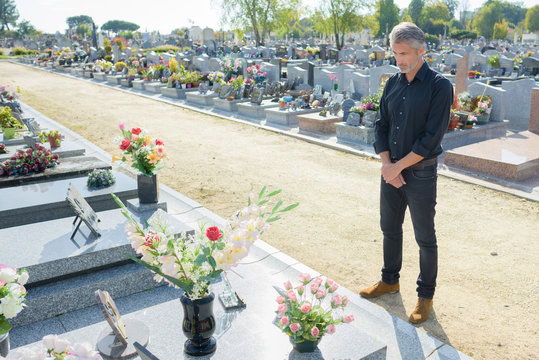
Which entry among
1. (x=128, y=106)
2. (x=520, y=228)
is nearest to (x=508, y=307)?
(x=520, y=228)

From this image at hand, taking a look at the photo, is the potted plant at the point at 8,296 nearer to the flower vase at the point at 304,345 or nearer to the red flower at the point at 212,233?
the red flower at the point at 212,233

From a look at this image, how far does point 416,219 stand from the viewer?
364cm

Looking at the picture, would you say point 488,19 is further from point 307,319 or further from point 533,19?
point 307,319

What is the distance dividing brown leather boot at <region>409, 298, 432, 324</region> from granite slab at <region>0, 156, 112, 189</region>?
5360mm

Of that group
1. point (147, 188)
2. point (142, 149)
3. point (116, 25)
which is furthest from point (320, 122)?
point (116, 25)

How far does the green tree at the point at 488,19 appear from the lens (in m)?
82.9

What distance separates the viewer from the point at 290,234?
224 inches

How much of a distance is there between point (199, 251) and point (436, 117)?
2.09 meters

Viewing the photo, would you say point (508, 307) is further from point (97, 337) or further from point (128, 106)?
point (128, 106)

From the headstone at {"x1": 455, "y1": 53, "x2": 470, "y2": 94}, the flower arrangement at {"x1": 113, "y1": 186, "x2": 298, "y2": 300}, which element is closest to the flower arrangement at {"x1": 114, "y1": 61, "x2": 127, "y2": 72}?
the headstone at {"x1": 455, "y1": 53, "x2": 470, "y2": 94}

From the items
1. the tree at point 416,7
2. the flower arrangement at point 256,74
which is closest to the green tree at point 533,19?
the tree at point 416,7

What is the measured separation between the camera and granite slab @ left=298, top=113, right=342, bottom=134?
1139 centimetres

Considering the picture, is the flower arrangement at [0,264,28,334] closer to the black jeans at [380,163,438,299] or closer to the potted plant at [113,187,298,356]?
the potted plant at [113,187,298,356]

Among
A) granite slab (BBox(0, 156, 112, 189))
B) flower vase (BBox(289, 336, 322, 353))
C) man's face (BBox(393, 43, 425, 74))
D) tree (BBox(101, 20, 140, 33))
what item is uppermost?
tree (BBox(101, 20, 140, 33))
